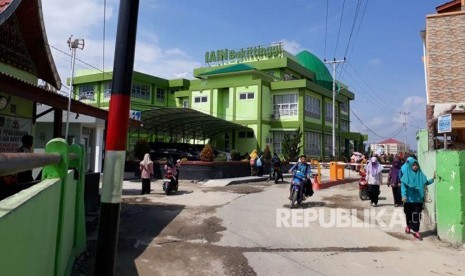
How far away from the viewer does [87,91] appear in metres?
48.5

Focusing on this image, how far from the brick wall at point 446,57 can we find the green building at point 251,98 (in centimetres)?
2212

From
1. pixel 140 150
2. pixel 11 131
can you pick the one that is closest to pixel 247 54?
pixel 140 150

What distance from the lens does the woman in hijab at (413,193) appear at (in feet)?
28.1

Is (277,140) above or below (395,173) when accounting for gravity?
above

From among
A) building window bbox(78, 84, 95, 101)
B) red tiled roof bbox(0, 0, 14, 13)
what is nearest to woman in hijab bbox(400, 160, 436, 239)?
red tiled roof bbox(0, 0, 14, 13)

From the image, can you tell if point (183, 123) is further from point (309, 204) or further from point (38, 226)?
point (38, 226)

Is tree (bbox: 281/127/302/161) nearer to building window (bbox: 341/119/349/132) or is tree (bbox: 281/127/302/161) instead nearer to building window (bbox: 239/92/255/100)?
building window (bbox: 239/92/255/100)

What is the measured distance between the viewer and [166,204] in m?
12.7

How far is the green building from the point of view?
3897cm

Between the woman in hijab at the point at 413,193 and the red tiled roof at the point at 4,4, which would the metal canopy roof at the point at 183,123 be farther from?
the woman in hijab at the point at 413,193

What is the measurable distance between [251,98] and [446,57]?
27.2m

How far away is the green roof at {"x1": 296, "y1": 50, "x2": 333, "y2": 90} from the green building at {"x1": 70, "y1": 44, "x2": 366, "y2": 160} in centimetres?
421

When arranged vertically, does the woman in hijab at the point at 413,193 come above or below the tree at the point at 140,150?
below

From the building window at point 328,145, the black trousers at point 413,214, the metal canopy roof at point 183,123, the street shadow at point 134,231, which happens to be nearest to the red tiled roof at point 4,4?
the street shadow at point 134,231
